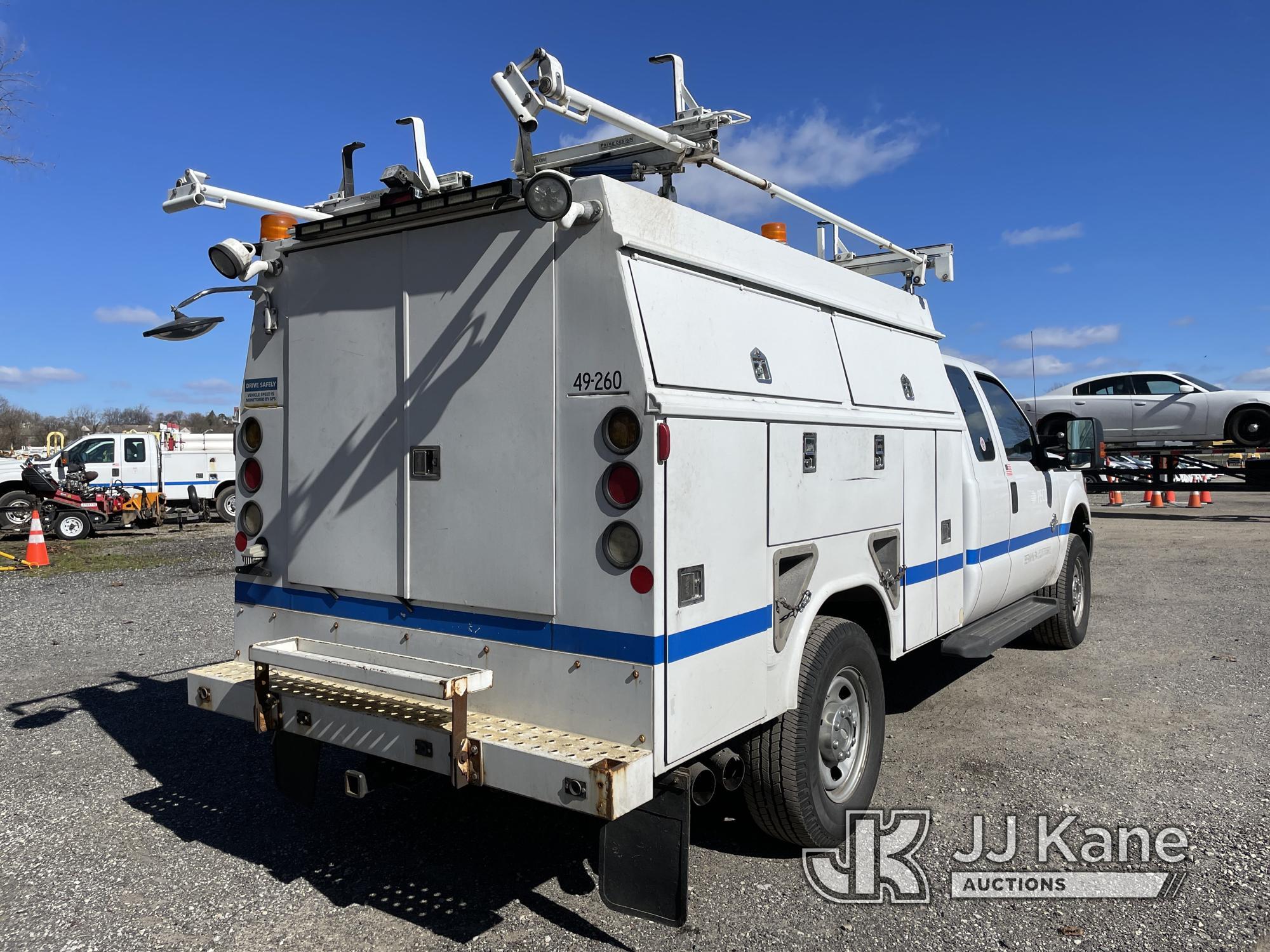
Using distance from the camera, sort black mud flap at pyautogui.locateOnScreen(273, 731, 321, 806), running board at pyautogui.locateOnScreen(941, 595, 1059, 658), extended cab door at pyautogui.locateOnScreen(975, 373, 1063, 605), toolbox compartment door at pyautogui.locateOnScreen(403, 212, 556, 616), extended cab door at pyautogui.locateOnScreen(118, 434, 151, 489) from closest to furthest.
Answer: toolbox compartment door at pyautogui.locateOnScreen(403, 212, 556, 616), black mud flap at pyautogui.locateOnScreen(273, 731, 321, 806), running board at pyautogui.locateOnScreen(941, 595, 1059, 658), extended cab door at pyautogui.locateOnScreen(975, 373, 1063, 605), extended cab door at pyautogui.locateOnScreen(118, 434, 151, 489)

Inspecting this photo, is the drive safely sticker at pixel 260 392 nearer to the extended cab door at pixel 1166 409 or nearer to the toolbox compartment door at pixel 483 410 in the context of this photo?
the toolbox compartment door at pixel 483 410

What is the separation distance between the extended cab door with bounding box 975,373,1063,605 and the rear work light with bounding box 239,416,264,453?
14.5 feet

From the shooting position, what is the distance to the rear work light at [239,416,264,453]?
13.5 ft

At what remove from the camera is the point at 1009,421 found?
6695mm

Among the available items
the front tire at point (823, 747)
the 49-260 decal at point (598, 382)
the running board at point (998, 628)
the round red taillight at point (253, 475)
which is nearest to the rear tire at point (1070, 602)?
the running board at point (998, 628)

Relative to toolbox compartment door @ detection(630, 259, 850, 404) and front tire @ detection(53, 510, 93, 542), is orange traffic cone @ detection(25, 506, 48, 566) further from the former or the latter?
toolbox compartment door @ detection(630, 259, 850, 404)

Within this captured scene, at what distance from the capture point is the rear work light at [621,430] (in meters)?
2.99

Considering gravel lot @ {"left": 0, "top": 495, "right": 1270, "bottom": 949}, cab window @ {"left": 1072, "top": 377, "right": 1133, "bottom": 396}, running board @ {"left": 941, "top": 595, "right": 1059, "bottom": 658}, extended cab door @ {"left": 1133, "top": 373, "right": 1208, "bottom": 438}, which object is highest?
cab window @ {"left": 1072, "top": 377, "right": 1133, "bottom": 396}

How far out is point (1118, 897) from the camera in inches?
143

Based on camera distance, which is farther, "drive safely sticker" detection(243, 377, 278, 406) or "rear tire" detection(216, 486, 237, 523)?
"rear tire" detection(216, 486, 237, 523)

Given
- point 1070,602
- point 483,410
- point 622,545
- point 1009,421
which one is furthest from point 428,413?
point 1070,602

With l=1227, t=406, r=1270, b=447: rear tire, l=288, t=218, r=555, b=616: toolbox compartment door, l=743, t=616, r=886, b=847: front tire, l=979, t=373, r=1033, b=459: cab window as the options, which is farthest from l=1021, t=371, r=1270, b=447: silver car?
l=288, t=218, r=555, b=616: toolbox compartment door

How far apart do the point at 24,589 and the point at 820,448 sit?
1188cm

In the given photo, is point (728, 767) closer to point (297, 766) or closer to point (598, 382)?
point (598, 382)
